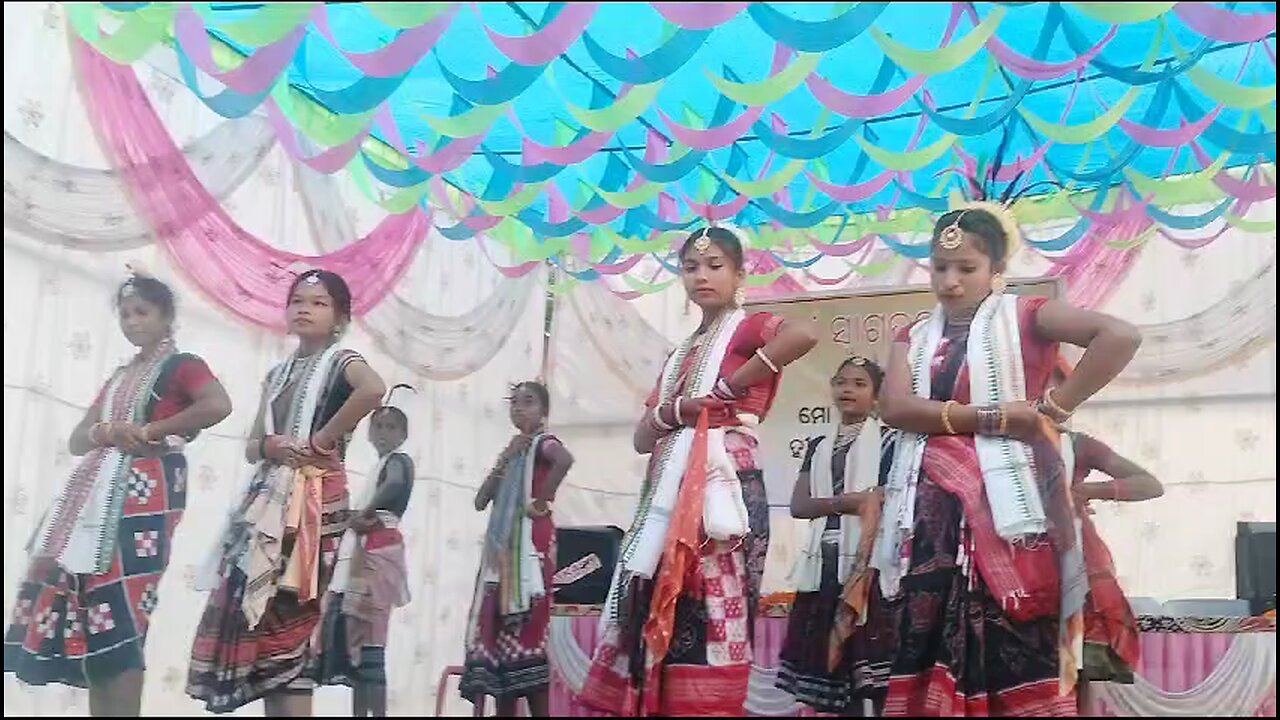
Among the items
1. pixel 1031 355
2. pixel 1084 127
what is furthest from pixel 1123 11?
pixel 1084 127

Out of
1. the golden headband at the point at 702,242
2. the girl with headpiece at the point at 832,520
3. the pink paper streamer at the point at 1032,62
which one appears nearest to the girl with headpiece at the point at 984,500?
the golden headband at the point at 702,242

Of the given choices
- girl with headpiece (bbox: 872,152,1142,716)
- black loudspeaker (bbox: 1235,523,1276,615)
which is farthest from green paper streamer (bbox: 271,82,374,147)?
black loudspeaker (bbox: 1235,523,1276,615)

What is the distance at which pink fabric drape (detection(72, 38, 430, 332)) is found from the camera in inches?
127

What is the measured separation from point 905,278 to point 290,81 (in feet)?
9.01

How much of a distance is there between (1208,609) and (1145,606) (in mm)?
196

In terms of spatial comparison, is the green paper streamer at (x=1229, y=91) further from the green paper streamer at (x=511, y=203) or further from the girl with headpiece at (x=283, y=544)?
the girl with headpiece at (x=283, y=544)

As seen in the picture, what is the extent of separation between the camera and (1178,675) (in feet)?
13.5

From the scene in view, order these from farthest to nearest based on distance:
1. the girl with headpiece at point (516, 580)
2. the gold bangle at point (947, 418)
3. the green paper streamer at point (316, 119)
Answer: the girl with headpiece at point (516, 580) < the green paper streamer at point (316, 119) < the gold bangle at point (947, 418)

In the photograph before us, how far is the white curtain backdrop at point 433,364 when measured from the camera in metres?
3.12

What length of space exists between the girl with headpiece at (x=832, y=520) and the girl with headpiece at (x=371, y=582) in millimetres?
1187

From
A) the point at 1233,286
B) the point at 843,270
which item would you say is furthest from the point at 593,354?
the point at 1233,286

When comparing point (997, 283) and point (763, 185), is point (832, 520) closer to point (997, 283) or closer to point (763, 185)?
point (763, 185)

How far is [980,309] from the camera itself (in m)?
2.85

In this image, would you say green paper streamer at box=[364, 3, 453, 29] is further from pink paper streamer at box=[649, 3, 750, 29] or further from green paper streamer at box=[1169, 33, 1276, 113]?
green paper streamer at box=[1169, 33, 1276, 113]
